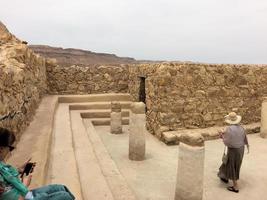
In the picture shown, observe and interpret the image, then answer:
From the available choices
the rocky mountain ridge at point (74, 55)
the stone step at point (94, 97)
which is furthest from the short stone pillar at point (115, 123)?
the rocky mountain ridge at point (74, 55)

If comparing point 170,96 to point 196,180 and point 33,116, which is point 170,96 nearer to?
point 33,116

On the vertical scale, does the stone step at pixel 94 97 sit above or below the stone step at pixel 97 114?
above

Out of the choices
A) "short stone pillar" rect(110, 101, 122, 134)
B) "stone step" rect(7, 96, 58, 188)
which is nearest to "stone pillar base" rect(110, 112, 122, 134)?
"short stone pillar" rect(110, 101, 122, 134)

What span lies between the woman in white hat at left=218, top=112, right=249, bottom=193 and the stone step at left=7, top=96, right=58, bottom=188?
11.8 ft

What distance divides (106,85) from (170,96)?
6632mm

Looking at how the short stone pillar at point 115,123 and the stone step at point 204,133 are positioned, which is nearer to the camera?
the stone step at point 204,133

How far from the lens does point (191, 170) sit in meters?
6.04

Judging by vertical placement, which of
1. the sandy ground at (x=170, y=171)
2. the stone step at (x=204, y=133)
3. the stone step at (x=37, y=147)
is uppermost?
the stone step at (x=37, y=147)

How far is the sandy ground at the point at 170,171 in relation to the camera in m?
6.62

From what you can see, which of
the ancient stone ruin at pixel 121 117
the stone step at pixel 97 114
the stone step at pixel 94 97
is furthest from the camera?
the stone step at pixel 94 97

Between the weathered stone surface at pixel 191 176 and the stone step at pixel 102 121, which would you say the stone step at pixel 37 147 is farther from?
the stone step at pixel 102 121

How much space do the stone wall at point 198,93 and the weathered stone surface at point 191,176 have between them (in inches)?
180

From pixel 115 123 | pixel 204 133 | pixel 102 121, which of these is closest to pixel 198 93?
pixel 204 133

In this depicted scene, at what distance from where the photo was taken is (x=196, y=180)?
602 cm
